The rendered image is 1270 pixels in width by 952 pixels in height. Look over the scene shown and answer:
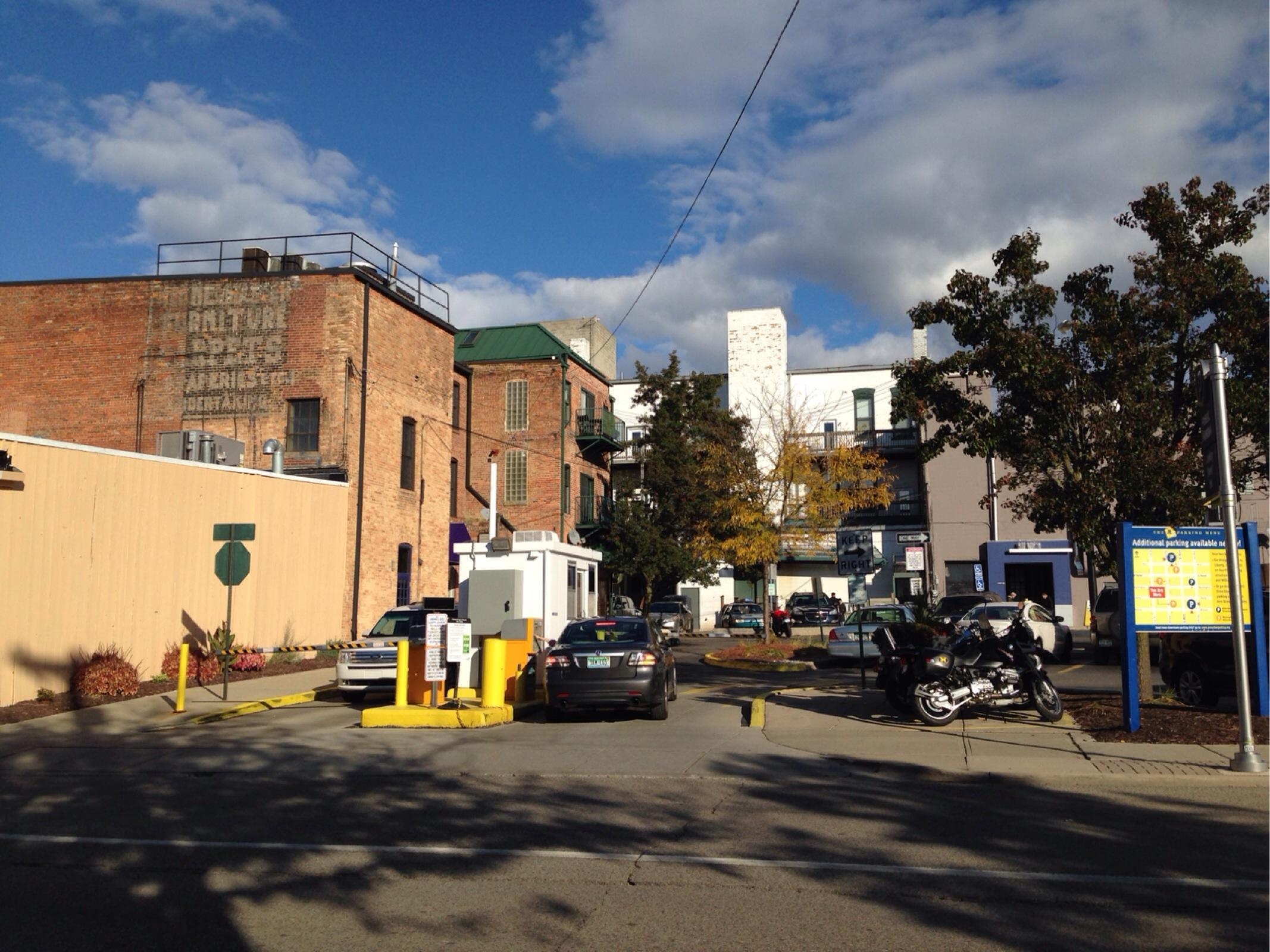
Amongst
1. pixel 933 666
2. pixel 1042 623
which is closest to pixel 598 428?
pixel 1042 623

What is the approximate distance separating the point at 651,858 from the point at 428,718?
7622 mm

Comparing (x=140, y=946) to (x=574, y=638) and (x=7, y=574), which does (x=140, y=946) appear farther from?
(x=7, y=574)

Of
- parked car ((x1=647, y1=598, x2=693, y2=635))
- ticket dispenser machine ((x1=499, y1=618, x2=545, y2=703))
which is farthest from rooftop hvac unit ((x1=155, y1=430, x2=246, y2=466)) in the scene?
parked car ((x1=647, y1=598, x2=693, y2=635))

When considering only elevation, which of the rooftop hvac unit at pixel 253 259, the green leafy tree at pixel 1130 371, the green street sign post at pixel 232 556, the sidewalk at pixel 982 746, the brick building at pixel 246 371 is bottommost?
the sidewalk at pixel 982 746

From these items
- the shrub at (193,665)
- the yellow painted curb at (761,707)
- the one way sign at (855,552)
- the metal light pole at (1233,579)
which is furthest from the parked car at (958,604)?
the metal light pole at (1233,579)

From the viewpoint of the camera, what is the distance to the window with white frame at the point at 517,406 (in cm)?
4306

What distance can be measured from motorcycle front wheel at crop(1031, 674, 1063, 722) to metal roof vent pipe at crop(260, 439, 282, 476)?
63.1 ft

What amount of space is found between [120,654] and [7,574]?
2.91 m

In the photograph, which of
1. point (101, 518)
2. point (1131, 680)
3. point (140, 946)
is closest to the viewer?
point (140, 946)

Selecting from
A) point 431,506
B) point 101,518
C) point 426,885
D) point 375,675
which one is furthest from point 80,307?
point 426,885

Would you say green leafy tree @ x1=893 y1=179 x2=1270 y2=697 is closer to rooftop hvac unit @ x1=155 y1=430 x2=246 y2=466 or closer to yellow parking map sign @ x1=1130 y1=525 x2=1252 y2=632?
yellow parking map sign @ x1=1130 y1=525 x2=1252 y2=632

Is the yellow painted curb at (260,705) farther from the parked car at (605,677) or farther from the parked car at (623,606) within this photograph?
the parked car at (623,606)

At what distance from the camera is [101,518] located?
18.8m

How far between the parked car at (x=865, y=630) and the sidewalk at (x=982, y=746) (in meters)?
9.14
